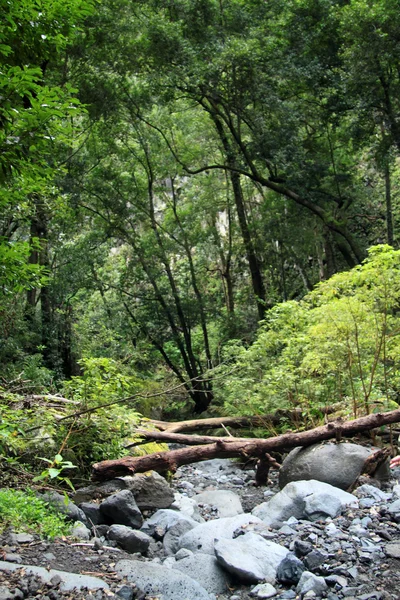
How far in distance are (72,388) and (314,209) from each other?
30.5 feet

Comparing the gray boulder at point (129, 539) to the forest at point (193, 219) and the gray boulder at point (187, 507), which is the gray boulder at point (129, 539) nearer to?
the forest at point (193, 219)

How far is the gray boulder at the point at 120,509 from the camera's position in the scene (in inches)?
214

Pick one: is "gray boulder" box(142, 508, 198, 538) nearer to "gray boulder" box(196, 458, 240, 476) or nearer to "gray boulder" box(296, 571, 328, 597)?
"gray boulder" box(296, 571, 328, 597)

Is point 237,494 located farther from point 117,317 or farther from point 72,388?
point 117,317

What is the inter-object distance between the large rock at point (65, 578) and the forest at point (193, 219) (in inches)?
72.6

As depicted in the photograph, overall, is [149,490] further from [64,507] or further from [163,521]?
[64,507]

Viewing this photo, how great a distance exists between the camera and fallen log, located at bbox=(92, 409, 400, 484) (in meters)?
5.97

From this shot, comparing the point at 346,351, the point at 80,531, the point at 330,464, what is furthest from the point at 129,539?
the point at 346,351

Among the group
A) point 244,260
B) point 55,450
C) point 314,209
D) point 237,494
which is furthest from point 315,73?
point 55,450

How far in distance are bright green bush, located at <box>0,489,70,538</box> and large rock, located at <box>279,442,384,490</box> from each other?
10.1 feet

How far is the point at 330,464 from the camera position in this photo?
6.37 m

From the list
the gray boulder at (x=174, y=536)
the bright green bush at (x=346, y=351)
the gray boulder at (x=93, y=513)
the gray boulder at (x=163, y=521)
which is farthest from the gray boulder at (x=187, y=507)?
the bright green bush at (x=346, y=351)

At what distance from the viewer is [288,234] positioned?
55.0 feet

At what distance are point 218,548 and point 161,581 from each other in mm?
723
